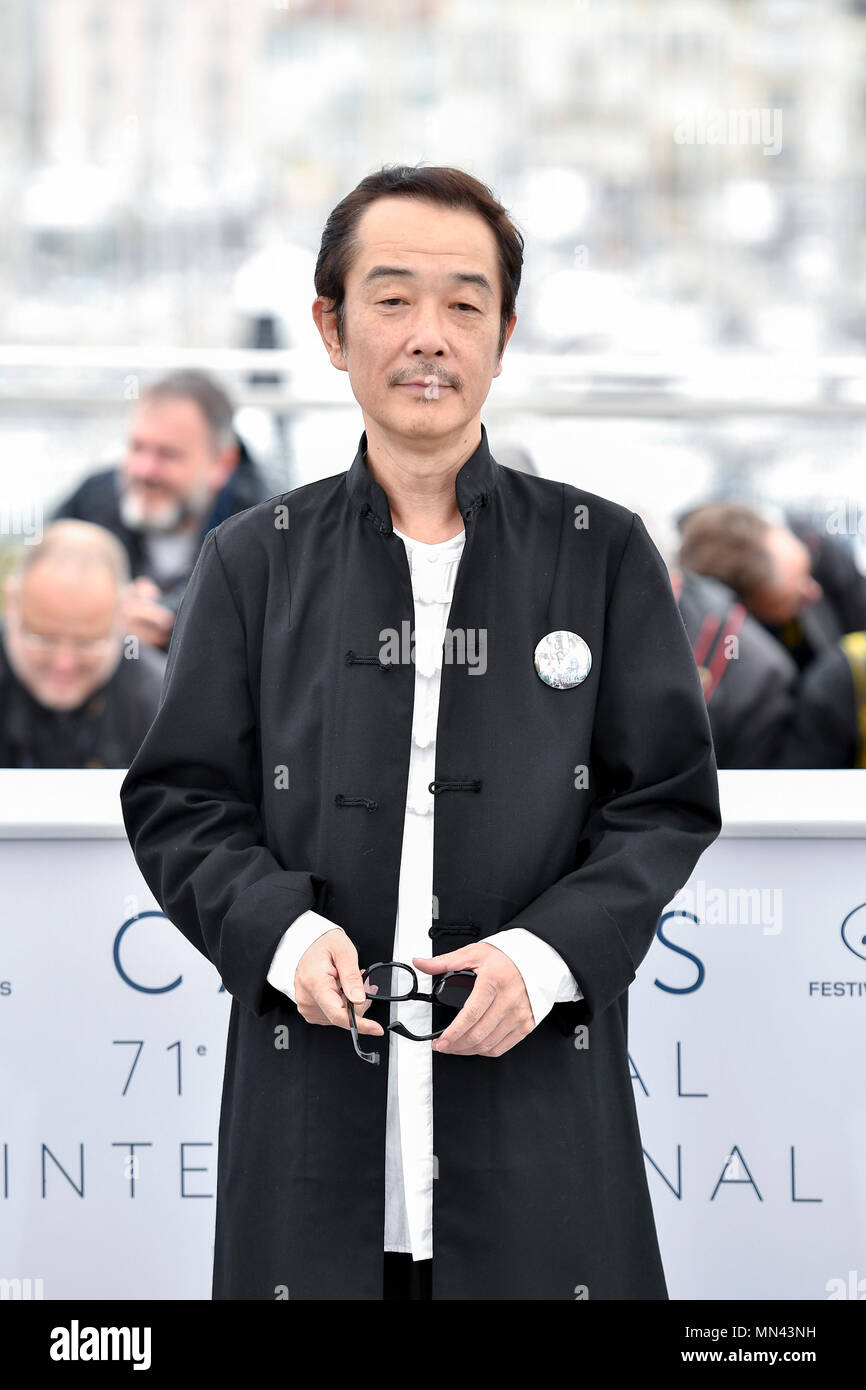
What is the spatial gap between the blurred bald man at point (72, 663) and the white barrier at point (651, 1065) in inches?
42.5

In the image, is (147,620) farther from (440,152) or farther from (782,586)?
(440,152)

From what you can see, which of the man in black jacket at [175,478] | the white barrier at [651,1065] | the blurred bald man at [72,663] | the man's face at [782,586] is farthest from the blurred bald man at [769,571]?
the white barrier at [651,1065]

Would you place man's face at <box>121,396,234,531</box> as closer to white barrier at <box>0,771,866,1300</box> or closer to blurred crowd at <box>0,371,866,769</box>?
blurred crowd at <box>0,371,866,769</box>

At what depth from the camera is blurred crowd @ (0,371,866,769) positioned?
3.06 metres

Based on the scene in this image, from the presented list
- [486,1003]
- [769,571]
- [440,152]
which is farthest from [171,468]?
[440,152]

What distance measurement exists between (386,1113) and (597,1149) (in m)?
0.20

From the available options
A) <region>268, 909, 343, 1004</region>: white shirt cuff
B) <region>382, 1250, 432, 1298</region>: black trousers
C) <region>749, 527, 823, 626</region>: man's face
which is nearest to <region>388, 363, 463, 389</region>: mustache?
<region>268, 909, 343, 1004</region>: white shirt cuff

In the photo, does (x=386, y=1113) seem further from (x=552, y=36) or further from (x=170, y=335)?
Answer: (x=552, y=36)

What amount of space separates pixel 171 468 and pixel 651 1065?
208 cm

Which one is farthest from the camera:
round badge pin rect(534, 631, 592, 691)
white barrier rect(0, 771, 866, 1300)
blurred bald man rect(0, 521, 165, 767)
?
blurred bald man rect(0, 521, 165, 767)

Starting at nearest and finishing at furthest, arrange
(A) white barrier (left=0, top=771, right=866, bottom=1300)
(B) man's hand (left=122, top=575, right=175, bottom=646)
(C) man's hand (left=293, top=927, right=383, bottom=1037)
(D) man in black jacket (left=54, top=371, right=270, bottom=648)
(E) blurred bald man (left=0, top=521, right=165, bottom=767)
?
(C) man's hand (left=293, top=927, right=383, bottom=1037) → (A) white barrier (left=0, top=771, right=866, bottom=1300) → (E) blurred bald man (left=0, top=521, right=165, bottom=767) → (B) man's hand (left=122, top=575, right=175, bottom=646) → (D) man in black jacket (left=54, top=371, right=270, bottom=648)

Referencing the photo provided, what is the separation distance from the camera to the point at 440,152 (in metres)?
5.56

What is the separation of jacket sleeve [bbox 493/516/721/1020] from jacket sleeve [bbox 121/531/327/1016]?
0.23 metres

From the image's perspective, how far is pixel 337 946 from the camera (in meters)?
1.27
